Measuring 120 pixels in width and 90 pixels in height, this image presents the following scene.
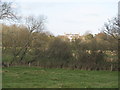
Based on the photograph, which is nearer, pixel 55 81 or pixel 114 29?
pixel 55 81

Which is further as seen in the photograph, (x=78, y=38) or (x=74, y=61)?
(x=78, y=38)

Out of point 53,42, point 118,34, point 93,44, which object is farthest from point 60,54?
point 118,34

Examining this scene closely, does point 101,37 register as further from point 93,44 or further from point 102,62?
point 102,62

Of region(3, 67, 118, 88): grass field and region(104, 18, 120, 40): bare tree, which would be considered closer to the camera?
region(3, 67, 118, 88): grass field

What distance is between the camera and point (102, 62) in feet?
96.0

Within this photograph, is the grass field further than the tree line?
No

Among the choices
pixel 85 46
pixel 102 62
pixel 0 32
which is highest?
pixel 0 32

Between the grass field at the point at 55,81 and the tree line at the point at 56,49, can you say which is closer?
the grass field at the point at 55,81

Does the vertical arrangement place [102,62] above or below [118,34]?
below

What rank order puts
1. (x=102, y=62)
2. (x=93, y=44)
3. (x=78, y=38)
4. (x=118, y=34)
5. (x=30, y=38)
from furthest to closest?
(x=30, y=38) → (x=78, y=38) → (x=93, y=44) → (x=102, y=62) → (x=118, y=34)

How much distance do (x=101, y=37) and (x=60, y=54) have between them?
6556 mm

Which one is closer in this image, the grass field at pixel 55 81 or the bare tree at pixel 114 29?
the grass field at pixel 55 81

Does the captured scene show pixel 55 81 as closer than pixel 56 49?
Yes

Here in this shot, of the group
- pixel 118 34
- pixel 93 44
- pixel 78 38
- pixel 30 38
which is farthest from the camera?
pixel 30 38
